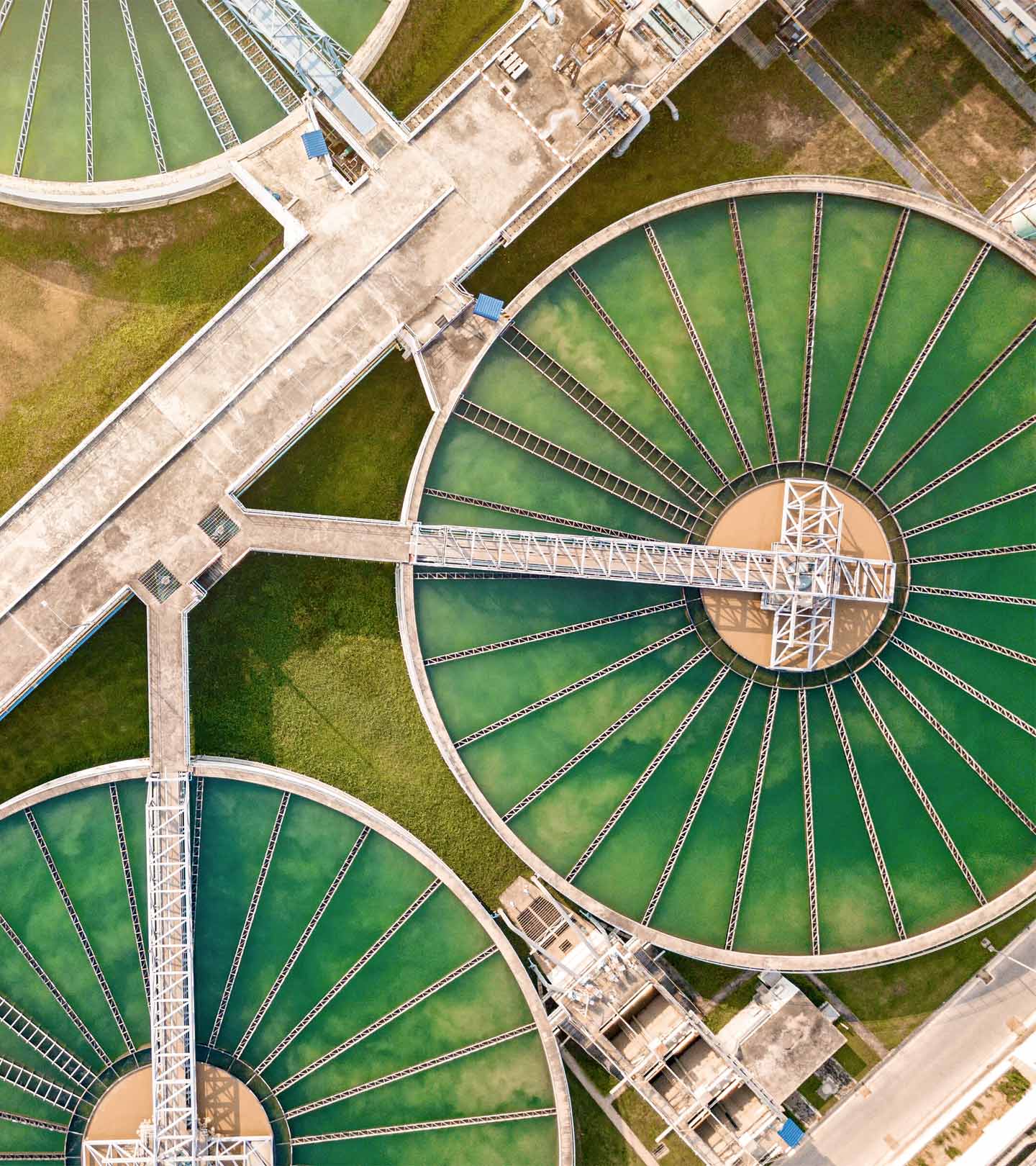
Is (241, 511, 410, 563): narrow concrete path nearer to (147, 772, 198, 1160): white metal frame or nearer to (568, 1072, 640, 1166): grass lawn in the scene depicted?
(147, 772, 198, 1160): white metal frame

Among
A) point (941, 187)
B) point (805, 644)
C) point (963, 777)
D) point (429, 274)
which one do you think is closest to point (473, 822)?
point (805, 644)

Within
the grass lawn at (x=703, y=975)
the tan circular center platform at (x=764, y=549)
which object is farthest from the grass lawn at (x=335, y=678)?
the tan circular center platform at (x=764, y=549)

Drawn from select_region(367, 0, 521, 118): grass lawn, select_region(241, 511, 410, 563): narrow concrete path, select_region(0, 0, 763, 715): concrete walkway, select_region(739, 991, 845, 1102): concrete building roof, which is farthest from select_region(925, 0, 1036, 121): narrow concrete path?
select_region(739, 991, 845, 1102): concrete building roof

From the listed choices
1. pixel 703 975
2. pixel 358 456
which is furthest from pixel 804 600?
pixel 358 456

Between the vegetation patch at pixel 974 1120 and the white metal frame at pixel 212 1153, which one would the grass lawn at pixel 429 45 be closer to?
the white metal frame at pixel 212 1153

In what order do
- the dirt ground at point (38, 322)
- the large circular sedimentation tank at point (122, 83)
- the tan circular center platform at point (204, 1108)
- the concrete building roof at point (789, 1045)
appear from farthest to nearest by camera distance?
the dirt ground at point (38, 322)
the concrete building roof at point (789, 1045)
the large circular sedimentation tank at point (122, 83)
the tan circular center platform at point (204, 1108)

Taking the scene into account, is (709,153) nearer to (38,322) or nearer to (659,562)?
(659,562)
